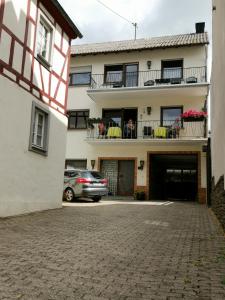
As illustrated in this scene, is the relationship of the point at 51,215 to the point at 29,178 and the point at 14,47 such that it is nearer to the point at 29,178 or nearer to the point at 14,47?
the point at 29,178

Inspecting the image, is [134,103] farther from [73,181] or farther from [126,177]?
[73,181]

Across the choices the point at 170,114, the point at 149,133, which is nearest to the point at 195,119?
the point at 170,114

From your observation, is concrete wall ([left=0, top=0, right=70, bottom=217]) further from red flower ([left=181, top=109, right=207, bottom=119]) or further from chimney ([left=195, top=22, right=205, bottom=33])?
chimney ([left=195, top=22, right=205, bottom=33])

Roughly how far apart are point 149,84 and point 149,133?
2.91 m

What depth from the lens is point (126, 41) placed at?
25.3 metres

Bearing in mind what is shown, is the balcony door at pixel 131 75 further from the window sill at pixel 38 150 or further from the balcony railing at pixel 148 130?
the window sill at pixel 38 150

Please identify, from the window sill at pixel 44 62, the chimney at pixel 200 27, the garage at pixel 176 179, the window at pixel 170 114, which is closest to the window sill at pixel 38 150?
the window sill at pixel 44 62

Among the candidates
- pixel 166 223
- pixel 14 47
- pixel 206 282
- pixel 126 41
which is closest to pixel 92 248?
pixel 206 282

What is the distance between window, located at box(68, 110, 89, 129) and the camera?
22.2 meters

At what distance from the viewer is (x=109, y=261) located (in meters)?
4.93

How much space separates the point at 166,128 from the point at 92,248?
15348 millimetres

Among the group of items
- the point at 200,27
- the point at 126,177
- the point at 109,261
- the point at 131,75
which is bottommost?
the point at 109,261

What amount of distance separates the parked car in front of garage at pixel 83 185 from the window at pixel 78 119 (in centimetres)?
640

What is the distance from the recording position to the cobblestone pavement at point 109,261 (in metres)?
3.67
